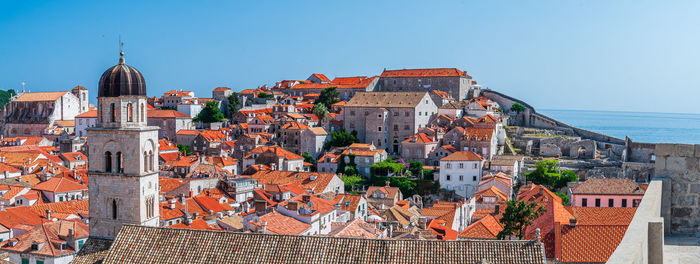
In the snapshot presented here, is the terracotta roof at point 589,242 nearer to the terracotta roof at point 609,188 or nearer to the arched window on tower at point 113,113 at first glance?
the terracotta roof at point 609,188

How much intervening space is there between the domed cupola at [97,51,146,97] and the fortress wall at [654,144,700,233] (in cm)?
1645

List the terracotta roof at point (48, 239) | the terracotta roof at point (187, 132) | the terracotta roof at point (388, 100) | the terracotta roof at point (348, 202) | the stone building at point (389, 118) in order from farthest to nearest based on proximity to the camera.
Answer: the terracotta roof at point (187, 132) < the terracotta roof at point (388, 100) < the stone building at point (389, 118) < the terracotta roof at point (348, 202) < the terracotta roof at point (48, 239)

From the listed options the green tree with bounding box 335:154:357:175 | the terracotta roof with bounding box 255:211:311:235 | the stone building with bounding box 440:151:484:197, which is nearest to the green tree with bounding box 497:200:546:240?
the terracotta roof with bounding box 255:211:311:235

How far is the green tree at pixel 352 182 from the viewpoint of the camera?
46409 millimetres

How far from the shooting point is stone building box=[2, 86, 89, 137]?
7312cm

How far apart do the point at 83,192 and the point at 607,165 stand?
1569 inches

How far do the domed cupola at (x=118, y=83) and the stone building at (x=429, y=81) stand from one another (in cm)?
5179

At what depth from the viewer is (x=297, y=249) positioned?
14.7 meters

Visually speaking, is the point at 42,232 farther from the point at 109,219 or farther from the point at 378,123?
the point at 378,123

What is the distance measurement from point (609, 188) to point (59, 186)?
30.7 metres

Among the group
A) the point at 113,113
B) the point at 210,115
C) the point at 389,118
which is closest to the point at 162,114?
the point at 210,115

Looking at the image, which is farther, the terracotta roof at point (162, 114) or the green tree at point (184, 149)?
the terracotta roof at point (162, 114)

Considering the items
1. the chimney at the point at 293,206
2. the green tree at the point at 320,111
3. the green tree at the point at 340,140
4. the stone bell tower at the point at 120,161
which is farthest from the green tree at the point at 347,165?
the stone bell tower at the point at 120,161

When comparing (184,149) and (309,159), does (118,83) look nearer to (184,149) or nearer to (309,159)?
(309,159)
